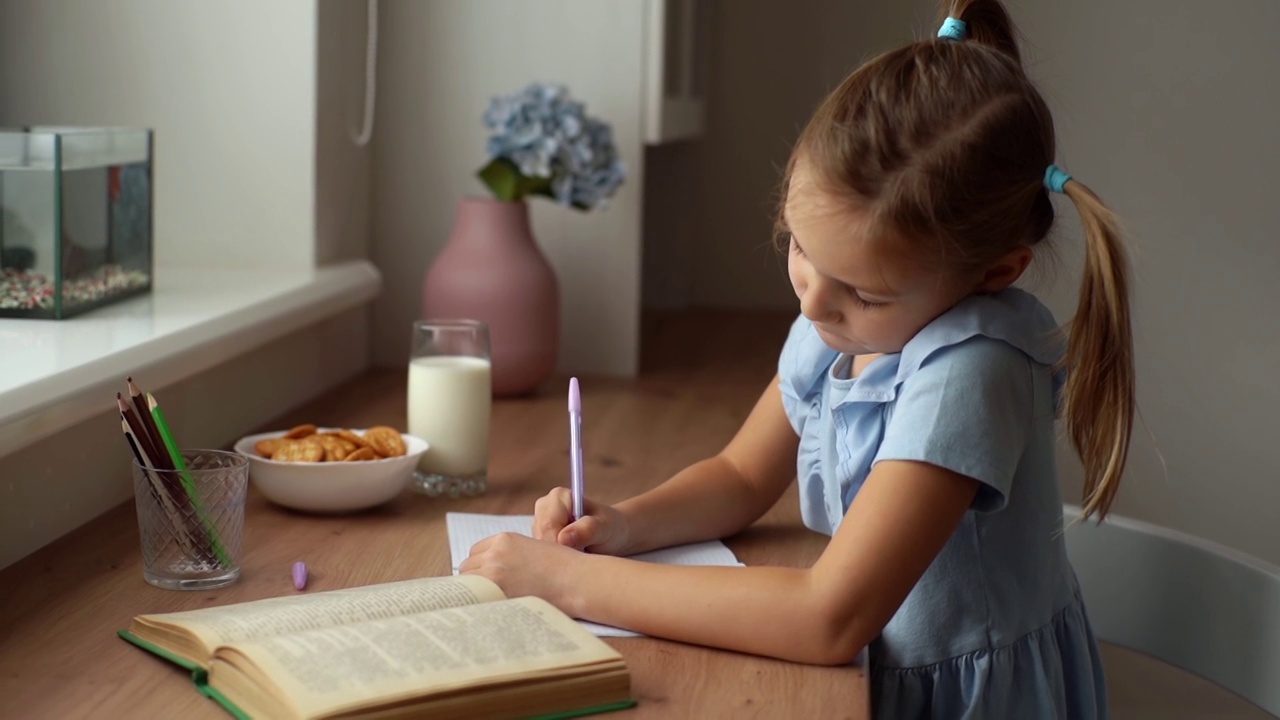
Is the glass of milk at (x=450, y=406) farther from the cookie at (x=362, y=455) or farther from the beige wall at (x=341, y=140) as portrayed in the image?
the beige wall at (x=341, y=140)

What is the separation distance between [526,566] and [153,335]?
467mm

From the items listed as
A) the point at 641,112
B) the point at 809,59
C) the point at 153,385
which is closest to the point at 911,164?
the point at 153,385

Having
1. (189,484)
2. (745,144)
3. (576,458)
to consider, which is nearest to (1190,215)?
(745,144)

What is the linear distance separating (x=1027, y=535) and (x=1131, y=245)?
220 mm

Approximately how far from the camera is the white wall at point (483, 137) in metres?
1.81

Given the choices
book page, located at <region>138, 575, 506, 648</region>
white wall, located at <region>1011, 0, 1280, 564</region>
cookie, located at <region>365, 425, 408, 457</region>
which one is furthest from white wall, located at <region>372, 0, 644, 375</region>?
book page, located at <region>138, 575, 506, 648</region>

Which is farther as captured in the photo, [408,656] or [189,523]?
[189,523]

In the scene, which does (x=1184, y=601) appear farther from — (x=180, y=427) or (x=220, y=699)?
(x=180, y=427)

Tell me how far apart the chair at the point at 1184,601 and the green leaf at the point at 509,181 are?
2.60 ft

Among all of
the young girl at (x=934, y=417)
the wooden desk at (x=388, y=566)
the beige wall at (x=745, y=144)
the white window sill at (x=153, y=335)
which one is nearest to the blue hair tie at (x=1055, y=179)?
the young girl at (x=934, y=417)

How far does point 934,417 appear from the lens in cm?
86

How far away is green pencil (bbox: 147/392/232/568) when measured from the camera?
2.99ft

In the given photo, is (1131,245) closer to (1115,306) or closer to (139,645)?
(1115,306)

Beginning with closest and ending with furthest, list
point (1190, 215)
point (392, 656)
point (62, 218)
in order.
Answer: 1. point (392, 656)
2. point (62, 218)
3. point (1190, 215)
